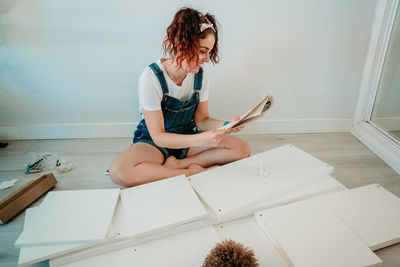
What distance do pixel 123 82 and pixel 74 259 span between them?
1.12 meters

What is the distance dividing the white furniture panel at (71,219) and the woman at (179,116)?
173 mm

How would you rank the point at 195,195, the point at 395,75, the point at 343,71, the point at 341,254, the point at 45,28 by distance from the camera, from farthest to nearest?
the point at 343,71, the point at 395,75, the point at 45,28, the point at 195,195, the point at 341,254

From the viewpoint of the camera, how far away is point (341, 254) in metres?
0.85

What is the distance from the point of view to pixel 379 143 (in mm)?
1610

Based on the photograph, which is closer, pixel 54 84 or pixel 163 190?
pixel 163 190

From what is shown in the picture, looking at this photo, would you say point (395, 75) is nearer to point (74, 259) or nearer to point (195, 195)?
point (195, 195)

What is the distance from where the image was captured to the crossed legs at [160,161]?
1.19m

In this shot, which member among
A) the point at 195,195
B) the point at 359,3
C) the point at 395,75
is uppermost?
the point at 359,3

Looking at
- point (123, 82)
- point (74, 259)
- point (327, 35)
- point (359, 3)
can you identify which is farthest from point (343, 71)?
point (74, 259)

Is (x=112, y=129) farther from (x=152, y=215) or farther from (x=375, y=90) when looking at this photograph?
(x=375, y=90)

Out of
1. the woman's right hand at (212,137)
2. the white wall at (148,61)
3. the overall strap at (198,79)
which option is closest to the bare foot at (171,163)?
the woman's right hand at (212,137)

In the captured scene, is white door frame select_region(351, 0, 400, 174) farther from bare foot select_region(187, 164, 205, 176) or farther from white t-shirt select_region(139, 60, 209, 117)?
white t-shirt select_region(139, 60, 209, 117)

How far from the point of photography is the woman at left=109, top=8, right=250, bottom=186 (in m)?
1.00

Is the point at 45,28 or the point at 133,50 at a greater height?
the point at 45,28
